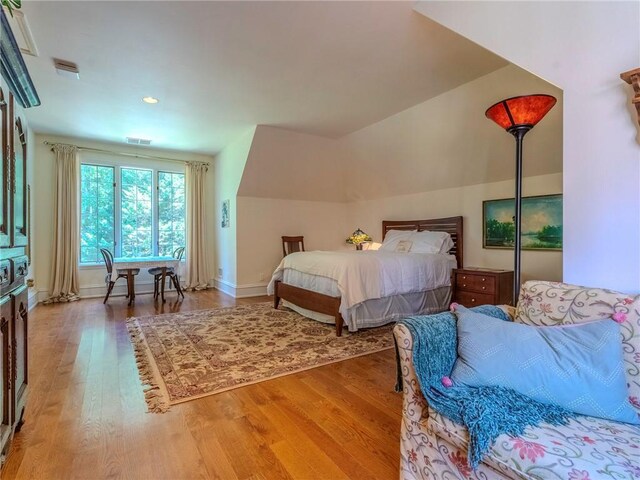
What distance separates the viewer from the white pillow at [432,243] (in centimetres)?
439

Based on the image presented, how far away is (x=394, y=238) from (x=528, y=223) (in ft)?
5.93

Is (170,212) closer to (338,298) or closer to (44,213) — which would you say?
(44,213)

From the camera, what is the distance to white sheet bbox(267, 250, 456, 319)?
3355 mm

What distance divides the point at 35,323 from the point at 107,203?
2471 millimetres

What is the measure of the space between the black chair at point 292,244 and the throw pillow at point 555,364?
478 cm

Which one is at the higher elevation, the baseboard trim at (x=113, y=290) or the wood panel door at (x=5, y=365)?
the wood panel door at (x=5, y=365)

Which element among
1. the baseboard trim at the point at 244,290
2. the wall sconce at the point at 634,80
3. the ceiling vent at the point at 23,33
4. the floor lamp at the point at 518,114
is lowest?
the baseboard trim at the point at 244,290

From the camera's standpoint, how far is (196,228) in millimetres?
6207

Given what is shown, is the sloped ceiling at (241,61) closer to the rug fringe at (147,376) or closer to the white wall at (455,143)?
the white wall at (455,143)

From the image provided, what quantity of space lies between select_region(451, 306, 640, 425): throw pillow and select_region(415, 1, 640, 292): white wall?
436 mm

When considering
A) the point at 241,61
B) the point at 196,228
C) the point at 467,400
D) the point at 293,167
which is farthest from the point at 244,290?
the point at 467,400

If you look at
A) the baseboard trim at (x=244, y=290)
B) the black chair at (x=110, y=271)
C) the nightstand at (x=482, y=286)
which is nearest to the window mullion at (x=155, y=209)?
the black chair at (x=110, y=271)

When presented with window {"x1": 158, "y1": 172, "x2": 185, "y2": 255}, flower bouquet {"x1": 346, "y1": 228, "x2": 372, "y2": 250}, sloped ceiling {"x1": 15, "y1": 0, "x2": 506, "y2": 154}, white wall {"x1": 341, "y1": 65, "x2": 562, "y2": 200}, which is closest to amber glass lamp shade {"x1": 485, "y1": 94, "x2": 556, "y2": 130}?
sloped ceiling {"x1": 15, "y1": 0, "x2": 506, "y2": 154}

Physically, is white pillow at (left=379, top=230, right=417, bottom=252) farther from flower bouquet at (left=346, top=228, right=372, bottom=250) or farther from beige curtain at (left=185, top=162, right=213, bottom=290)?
beige curtain at (left=185, top=162, right=213, bottom=290)
